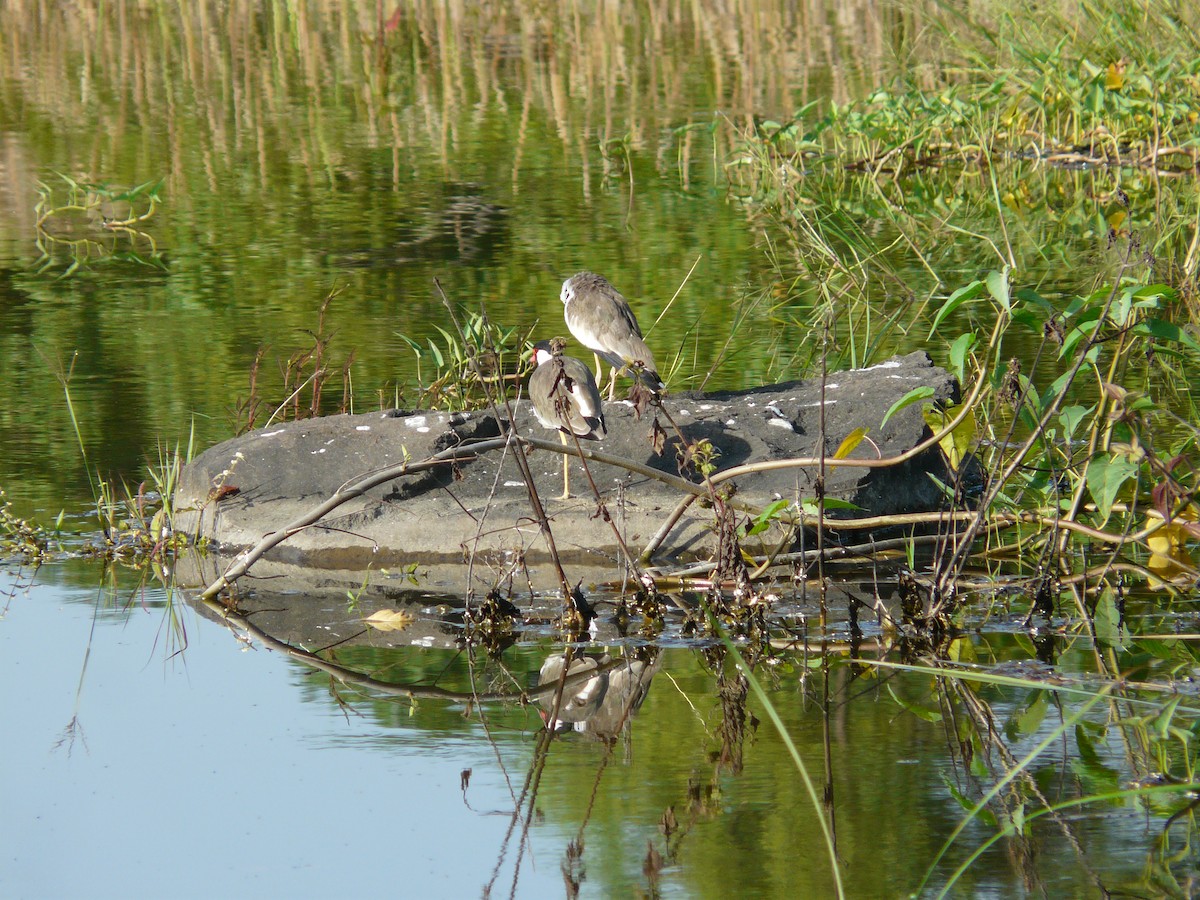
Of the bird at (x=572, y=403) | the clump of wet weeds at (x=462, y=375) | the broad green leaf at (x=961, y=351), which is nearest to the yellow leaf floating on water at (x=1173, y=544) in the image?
the broad green leaf at (x=961, y=351)

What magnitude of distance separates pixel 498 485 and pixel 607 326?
4.05 feet

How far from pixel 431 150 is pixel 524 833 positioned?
1123cm

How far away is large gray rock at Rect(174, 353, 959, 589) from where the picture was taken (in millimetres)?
5477

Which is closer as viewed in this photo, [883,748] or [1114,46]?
[883,748]

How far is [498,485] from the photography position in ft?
18.8

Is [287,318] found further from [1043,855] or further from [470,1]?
[470,1]

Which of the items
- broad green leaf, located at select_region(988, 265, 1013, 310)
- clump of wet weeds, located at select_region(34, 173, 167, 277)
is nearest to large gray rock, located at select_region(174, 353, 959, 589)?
broad green leaf, located at select_region(988, 265, 1013, 310)

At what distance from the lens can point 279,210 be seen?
38.5 ft

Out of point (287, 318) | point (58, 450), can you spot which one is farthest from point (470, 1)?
point (58, 450)

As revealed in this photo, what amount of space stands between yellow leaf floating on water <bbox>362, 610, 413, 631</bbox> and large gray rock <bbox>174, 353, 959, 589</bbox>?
37 centimetres

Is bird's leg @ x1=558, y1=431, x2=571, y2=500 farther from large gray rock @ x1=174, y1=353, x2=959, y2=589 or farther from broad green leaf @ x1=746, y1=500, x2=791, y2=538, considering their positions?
broad green leaf @ x1=746, y1=500, x2=791, y2=538

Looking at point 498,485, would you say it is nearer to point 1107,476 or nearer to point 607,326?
point 607,326

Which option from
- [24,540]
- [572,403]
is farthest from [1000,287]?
[24,540]

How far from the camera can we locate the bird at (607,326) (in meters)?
6.67
